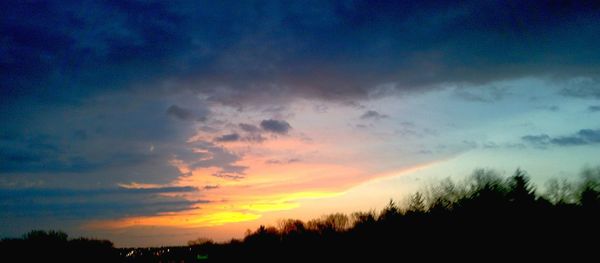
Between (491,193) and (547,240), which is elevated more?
(491,193)

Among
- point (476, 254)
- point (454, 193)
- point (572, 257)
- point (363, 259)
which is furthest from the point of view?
point (454, 193)

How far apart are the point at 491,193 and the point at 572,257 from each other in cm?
1887

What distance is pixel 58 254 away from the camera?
104 meters

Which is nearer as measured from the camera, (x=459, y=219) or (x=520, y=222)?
(x=520, y=222)

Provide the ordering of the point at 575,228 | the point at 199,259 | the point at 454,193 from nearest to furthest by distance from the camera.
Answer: the point at 575,228 → the point at 454,193 → the point at 199,259

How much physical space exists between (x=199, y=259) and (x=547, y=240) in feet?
261

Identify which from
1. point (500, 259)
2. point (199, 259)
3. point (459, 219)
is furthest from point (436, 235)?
point (199, 259)

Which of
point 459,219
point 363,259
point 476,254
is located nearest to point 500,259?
point 476,254

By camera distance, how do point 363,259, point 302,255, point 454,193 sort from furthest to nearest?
point 302,255, point 454,193, point 363,259

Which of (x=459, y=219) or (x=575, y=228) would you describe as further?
(x=459, y=219)

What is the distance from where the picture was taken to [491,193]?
4816cm

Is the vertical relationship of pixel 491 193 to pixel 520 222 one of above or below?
above

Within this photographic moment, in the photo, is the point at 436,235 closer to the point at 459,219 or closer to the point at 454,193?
the point at 459,219

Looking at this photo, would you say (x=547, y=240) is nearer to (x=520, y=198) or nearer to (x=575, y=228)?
(x=575, y=228)
